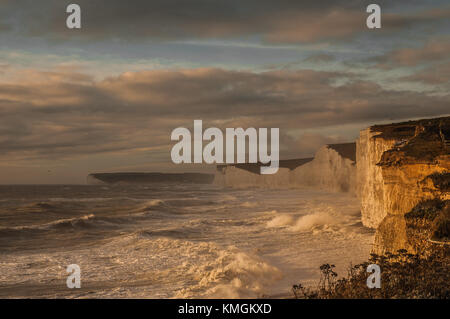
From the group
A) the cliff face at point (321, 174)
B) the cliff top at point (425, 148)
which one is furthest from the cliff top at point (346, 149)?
the cliff top at point (425, 148)

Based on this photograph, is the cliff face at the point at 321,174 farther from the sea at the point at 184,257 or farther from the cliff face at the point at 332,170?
the sea at the point at 184,257

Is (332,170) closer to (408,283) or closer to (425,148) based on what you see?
(425,148)

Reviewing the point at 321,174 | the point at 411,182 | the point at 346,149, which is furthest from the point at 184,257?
the point at 321,174

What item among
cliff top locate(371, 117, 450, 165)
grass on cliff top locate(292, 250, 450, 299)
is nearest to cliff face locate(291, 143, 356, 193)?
cliff top locate(371, 117, 450, 165)

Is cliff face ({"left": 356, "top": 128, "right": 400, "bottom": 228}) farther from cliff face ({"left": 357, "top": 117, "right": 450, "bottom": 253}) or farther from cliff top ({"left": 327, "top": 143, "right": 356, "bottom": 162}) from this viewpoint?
cliff top ({"left": 327, "top": 143, "right": 356, "bottom": 162})

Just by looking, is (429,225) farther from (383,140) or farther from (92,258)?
(92,258)

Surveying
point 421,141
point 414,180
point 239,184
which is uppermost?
point 421,141

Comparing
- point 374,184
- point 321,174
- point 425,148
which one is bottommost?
point 321,174

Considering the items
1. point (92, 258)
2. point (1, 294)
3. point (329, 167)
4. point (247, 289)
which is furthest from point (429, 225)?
point (329, 167)
